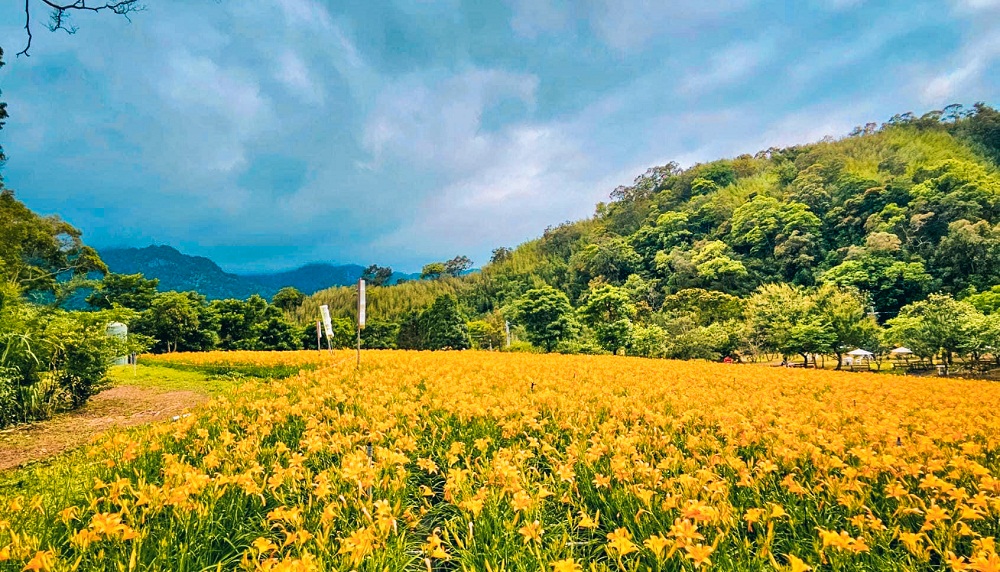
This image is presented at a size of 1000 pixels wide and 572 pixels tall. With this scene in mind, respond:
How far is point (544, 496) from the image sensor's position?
7.67 ft

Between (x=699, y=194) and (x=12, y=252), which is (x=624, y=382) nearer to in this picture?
(x=12, y=252)

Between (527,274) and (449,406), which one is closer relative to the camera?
(449,406)

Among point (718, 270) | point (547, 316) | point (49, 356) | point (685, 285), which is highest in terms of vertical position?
point (718, 270)

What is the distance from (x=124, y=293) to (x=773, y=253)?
54207mm

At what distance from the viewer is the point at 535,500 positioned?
208 centimetres

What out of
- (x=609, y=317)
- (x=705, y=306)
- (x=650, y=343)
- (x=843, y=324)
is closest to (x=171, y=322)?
(x=609, y=317)

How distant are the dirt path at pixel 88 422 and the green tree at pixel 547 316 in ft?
46.4

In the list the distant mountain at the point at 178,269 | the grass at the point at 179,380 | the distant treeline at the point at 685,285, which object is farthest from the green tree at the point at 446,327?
A: the distant mountain at the point at 178,269

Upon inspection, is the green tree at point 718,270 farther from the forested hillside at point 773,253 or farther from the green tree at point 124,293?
the green tree at point 124,293

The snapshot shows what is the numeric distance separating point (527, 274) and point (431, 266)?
12.6 meters

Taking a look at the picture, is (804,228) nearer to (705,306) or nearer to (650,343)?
(705,306)

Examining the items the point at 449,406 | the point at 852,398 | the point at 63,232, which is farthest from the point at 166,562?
the point at 63,232

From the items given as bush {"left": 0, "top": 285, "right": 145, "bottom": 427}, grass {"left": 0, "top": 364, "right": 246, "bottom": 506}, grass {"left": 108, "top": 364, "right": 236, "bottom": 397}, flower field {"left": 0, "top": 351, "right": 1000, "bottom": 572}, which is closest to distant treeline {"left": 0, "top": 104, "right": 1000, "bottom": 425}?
bush {"left": 0, "top": 285, "right": 145, "bottom": 427}

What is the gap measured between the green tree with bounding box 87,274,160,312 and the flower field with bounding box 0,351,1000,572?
32.2 metres
